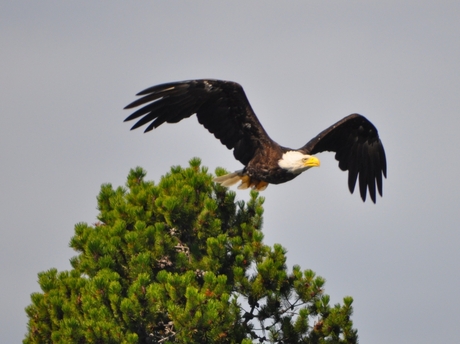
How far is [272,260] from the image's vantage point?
25.6ft

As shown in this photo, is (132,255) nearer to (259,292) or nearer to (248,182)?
(259,292)

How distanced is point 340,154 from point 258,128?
6.11ft

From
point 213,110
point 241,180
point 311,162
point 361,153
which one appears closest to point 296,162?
point 311,162

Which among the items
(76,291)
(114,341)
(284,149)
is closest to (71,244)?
(76,291)

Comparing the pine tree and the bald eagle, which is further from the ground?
the bald eagle

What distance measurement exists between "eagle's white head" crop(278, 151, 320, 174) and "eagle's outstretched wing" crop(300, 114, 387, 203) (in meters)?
1.31

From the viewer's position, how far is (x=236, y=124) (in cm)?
904

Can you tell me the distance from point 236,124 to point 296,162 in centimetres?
79

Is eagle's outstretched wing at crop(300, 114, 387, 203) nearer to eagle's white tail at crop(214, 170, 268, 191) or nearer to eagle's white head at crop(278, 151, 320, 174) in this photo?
eagle's white tail at crop(214, 170, 268, 191)

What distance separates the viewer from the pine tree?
726 centimetres

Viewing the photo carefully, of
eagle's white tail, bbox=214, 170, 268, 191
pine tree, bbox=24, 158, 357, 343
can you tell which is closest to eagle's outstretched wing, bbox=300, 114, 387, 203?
eagle's white tail, bbox=214, 170, 268, 191

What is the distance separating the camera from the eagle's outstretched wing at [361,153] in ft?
34.1

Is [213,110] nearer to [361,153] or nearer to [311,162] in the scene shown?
[311,162]

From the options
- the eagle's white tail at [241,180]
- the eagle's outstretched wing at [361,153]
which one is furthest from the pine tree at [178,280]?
the eagle's outstretched wing at [361,153]
